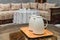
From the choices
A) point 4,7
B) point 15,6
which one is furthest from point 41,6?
point 4,7

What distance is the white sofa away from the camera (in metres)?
5.57

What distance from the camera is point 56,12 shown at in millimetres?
5430

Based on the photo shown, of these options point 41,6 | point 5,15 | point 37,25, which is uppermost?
A: point 37,25

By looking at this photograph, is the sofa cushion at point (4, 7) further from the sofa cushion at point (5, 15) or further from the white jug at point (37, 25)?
the white jug at point (37, 25)

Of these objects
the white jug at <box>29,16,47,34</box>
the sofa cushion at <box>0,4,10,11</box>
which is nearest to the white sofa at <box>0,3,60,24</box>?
the sofa cushion at <box>0,4,10,11</box>

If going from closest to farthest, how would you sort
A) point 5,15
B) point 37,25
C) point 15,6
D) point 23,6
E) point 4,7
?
point 37,25
point 5,15
point 4,7
point 15,6
point 23,6

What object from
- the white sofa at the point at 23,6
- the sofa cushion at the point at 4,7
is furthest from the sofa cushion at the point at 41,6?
the sofa cushion at the point at 4,7

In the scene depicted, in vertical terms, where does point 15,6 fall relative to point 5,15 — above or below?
above

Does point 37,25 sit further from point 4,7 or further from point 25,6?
point 25,6

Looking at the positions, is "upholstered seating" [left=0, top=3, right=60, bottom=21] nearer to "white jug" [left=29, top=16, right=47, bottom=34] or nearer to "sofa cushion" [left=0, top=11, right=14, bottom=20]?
"sofa cushion" [left=0, top=11, right=14, bottom=20]

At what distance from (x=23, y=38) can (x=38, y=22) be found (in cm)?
28

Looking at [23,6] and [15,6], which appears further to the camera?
[23,6]

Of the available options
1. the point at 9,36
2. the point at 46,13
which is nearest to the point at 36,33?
the point at 9,36

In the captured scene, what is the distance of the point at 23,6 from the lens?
6766mm
